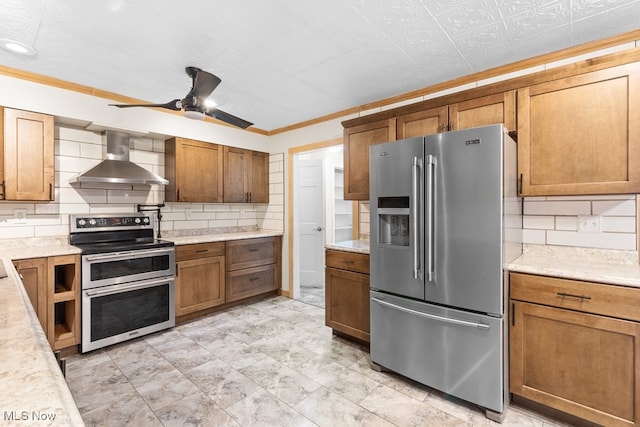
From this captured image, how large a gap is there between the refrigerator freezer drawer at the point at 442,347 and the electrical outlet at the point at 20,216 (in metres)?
3.20

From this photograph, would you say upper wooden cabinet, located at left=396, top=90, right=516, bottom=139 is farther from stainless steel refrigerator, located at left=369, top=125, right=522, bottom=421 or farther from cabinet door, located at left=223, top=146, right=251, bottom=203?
cabinet door, located at left=223, top=146, right=251, bottom=203

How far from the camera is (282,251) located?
445 centimetres

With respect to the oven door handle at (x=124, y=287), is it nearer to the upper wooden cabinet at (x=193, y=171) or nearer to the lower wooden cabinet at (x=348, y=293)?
the upper wooden cabinet at (x=193, y=171)

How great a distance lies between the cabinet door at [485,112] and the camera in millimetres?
2197

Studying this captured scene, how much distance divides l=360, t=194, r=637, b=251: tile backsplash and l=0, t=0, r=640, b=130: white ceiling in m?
1.13

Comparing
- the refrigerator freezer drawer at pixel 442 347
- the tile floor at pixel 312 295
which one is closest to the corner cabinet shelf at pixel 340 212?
the tile floor at pixel 312 295

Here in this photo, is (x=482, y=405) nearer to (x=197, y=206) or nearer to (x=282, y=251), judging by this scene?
(x=282, y=251)

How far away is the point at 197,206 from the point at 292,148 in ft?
4.92

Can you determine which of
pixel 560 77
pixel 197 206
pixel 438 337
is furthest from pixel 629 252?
pixel 197 206

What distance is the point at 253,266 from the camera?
4.08 meters

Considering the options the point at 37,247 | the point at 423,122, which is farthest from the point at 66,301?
the point at 423,122

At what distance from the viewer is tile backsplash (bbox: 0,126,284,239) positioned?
2838 millimetres

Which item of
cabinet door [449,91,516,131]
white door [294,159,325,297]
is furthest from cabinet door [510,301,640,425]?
white door [294,159,325,297]

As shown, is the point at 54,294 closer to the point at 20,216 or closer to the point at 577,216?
the point at 20,216
